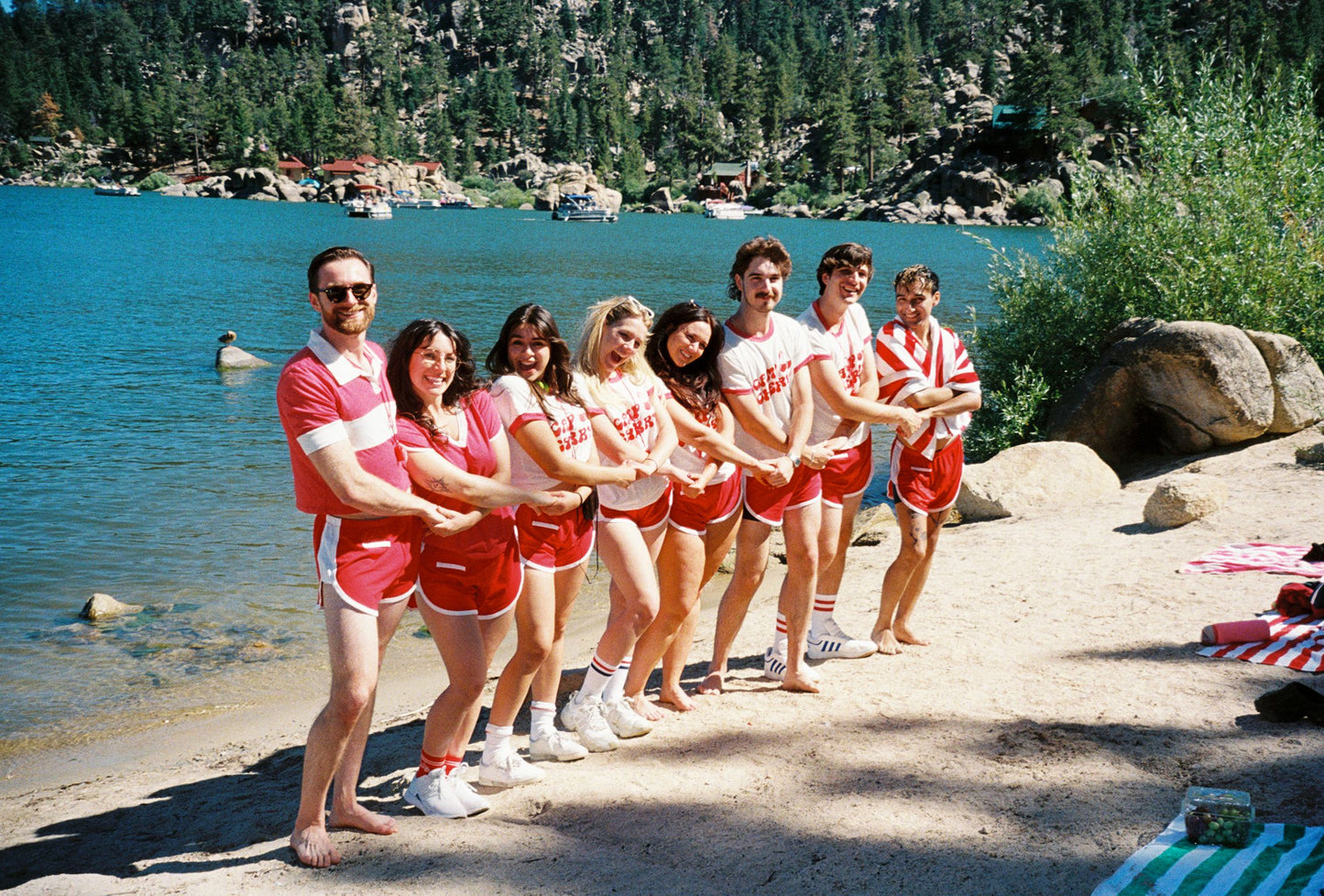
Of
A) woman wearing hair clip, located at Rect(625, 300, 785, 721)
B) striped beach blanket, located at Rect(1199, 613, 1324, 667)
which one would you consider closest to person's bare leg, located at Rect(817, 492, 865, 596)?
woman wearing hair clip, located at Rect(625, 300, 785, 721)

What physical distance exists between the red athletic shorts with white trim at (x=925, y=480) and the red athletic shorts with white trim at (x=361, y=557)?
136 inches

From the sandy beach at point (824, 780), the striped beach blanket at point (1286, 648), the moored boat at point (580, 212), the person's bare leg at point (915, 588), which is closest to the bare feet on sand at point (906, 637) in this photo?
the person's bare leg at point (915, 588)

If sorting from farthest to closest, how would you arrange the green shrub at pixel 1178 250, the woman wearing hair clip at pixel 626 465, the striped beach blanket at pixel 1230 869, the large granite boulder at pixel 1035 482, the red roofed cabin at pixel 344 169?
the red roofed cabin at pixel 344 169
the green shrub at pixel 1178 250
the large granite boulder at pixel 1035 482
the woman wearing hair clip at pixel 626 465
the striped beach blanket at pixel 1230 869

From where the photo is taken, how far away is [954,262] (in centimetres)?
5000

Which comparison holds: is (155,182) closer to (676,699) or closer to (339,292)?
(676,699)

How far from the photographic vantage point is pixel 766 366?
564 centimetres

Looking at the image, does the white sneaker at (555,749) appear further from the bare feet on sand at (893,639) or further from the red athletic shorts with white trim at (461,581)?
the bare feet on sand at (893,639)

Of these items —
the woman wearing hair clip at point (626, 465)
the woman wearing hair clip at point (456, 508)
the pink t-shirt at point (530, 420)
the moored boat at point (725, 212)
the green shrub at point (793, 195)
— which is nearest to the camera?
the woman wearing hair clip at point (456, 508)

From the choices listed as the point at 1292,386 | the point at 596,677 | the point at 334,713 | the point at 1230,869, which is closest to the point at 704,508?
the point at 596,677

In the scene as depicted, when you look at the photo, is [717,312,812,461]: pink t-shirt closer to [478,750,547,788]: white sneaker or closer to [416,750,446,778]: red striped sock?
[478,750,547,788]: white sneaker

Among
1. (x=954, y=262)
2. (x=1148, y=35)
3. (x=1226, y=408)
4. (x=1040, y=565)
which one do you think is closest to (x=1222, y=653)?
(x=1040, y=565)

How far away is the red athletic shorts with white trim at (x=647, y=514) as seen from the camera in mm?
5102

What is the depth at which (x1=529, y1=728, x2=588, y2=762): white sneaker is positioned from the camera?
5082mm

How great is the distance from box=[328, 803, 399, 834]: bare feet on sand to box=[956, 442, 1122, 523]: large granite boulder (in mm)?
7383
